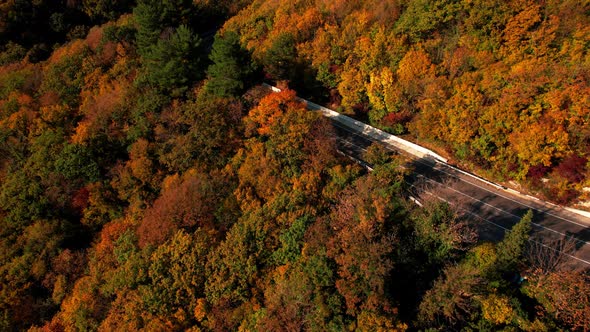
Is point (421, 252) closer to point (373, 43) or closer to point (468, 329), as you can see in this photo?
point (468, 329)

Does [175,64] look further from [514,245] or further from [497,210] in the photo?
[514,245]

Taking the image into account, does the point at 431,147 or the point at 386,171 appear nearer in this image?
the point at 386,171

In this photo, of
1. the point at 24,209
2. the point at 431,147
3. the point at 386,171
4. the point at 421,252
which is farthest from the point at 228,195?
the point at 24,209

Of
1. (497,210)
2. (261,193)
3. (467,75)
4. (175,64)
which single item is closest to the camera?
(497,210)

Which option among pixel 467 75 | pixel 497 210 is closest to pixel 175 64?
pixel 467 75

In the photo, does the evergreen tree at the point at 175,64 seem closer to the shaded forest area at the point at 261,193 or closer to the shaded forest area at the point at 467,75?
the shaded forest area at the point at 261,193

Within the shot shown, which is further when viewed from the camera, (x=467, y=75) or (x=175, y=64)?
(x=175, y=64)

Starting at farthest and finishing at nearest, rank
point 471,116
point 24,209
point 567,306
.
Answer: point 24,209, point 471,116, point 567,306
